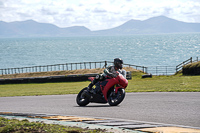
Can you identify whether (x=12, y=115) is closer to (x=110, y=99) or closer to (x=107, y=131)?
(x=110, y=99)

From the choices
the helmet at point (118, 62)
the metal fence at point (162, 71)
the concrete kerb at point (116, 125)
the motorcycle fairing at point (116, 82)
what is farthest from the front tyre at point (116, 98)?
the metal fence at point (162, 71)

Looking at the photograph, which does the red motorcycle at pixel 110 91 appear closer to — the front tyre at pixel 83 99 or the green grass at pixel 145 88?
the front tyre at pixel 83 99

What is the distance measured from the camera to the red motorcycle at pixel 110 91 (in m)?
10.6

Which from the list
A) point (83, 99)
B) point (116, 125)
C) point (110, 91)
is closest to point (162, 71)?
point (83, 99)

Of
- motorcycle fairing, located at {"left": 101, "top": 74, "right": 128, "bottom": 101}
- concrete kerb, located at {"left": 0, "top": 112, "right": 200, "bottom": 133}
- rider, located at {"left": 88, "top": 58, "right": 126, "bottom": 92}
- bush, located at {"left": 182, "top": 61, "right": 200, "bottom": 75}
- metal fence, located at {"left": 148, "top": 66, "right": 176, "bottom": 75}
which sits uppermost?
rider, located at {"left": 88, "top": 58, "right": 126, "bottom": 92}

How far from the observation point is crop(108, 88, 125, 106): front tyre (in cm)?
1064

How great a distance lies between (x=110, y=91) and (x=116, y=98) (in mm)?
314

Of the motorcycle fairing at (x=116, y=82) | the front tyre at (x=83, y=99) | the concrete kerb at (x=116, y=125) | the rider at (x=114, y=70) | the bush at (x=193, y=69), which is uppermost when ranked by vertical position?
the rider at (x=114, y=70)

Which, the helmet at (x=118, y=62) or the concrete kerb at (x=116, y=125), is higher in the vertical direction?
the helmet at (x=118, y=62)

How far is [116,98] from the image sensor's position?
35.5ft

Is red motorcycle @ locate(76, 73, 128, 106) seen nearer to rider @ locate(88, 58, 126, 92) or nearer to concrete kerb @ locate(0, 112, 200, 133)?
rider @ locate(88, 58, 126, 92)

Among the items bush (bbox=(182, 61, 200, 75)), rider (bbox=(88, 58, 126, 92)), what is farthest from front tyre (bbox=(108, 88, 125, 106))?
bush (bbox=(182, 61, 200, 75))

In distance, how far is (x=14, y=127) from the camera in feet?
23.3

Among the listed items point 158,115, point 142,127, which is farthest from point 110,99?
point 142,127
